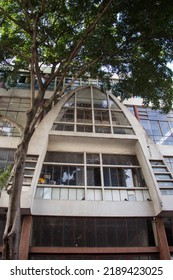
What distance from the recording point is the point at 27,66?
1256 centimetres

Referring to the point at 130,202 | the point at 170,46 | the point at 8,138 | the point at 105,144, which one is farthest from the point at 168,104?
the point at 8,138

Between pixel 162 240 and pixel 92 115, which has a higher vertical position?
pixel 92 115

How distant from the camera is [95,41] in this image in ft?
33.6

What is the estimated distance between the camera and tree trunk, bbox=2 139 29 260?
5.45 meters

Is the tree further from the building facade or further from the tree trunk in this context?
the building facade

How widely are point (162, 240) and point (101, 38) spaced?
9.49 meters

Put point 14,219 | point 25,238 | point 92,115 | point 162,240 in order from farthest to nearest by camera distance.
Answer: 1. point 92,115
2. point 162,240
3. point 25,238
4. point 14,219

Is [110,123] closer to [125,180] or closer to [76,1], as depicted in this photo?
[125,180]

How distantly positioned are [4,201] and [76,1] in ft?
30.2

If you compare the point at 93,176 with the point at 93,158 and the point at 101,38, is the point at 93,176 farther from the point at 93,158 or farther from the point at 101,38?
the point at 101,38

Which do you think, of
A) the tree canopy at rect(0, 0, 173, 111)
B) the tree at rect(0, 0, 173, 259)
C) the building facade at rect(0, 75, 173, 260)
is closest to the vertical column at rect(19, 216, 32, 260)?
the building facade at rect(0, 75, 173, 260)

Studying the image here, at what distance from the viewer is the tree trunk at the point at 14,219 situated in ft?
17.9

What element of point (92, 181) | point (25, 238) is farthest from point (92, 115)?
point (25, 238)

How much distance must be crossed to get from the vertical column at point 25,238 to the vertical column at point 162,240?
230 inches
